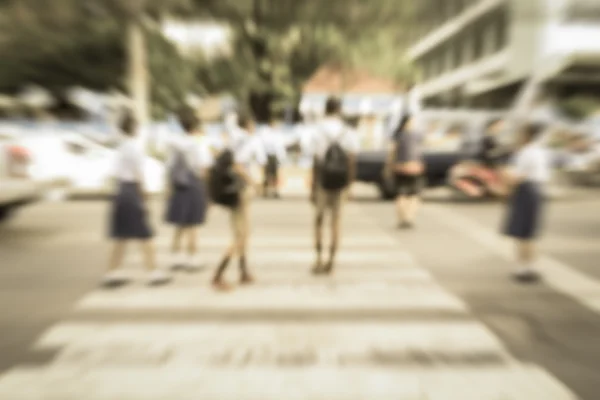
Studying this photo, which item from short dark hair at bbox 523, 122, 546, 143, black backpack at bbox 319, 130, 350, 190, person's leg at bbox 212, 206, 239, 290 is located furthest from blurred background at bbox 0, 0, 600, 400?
short dark hair at bbox 523, 122, 546, 143

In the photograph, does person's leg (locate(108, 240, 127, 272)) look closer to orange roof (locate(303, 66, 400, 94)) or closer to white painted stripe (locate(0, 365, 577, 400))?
white painted stripe (locate(0, 365, 577, 400))

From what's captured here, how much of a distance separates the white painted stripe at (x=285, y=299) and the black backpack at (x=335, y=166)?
1.09 meters

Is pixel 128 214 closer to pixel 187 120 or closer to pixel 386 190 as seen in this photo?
pixel 187 120

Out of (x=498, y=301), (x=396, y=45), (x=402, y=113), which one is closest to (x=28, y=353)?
(x=498, y=301)

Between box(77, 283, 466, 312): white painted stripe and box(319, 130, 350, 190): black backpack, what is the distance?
1.09 m

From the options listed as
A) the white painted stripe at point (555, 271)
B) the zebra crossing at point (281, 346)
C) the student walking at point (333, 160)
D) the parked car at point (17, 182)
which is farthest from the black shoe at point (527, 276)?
the parked car at point (17, 182)

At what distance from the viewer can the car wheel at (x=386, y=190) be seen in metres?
13.1

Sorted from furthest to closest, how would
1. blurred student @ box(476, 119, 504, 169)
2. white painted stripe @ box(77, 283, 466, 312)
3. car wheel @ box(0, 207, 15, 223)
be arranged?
1. blurred student @ box(476, 119, 504, 169)
2. car wheel @ box(0, 207, 15, 223)
3. white painted stripe @ box(77, 283, 466, 312)

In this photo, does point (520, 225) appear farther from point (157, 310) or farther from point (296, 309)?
point (157, 310)

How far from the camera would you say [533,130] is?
6.21 meters

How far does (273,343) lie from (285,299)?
1114 millimetres

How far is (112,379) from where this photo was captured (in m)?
3.93

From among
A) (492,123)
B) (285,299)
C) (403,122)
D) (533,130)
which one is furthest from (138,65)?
(533,130)

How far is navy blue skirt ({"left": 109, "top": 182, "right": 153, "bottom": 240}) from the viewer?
5875mm
